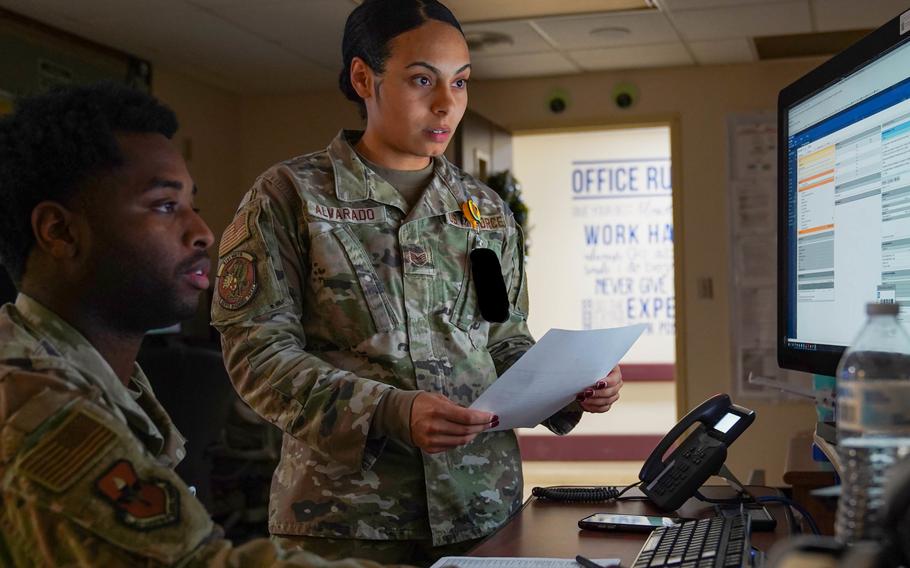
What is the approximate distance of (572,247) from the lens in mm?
7883

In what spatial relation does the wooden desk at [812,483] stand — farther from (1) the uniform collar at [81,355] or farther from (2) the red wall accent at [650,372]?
(2) the red wall accent at [650,372]

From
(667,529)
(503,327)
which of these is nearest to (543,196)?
(503,327)

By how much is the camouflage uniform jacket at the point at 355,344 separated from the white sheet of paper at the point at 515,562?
250mm

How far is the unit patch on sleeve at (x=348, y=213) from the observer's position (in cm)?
149

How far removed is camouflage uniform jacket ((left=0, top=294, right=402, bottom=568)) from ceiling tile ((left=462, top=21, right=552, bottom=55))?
437 centimetres

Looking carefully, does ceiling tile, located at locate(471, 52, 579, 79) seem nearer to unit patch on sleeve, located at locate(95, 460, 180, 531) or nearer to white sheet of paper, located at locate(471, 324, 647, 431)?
white sheet of paper, located at locate(471, 324, 647, 431)

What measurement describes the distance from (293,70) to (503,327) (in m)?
4.46

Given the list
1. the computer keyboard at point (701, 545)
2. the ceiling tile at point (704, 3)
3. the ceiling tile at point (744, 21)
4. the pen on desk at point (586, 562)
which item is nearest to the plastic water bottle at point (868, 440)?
the computer keyboard at point (701, 545)

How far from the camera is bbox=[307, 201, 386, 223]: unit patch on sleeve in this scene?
1.49 meters

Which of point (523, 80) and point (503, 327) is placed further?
point (523, 80)

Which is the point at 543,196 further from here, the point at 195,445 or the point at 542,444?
the point at 195,445

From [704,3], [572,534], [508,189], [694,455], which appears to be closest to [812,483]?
[694,455]

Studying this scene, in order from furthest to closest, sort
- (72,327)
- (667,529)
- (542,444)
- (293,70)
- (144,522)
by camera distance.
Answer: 1. (542,444)
2. (293,70)
3. (667,529)
4. (72,327)
5. (144,522)

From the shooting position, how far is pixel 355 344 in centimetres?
149
